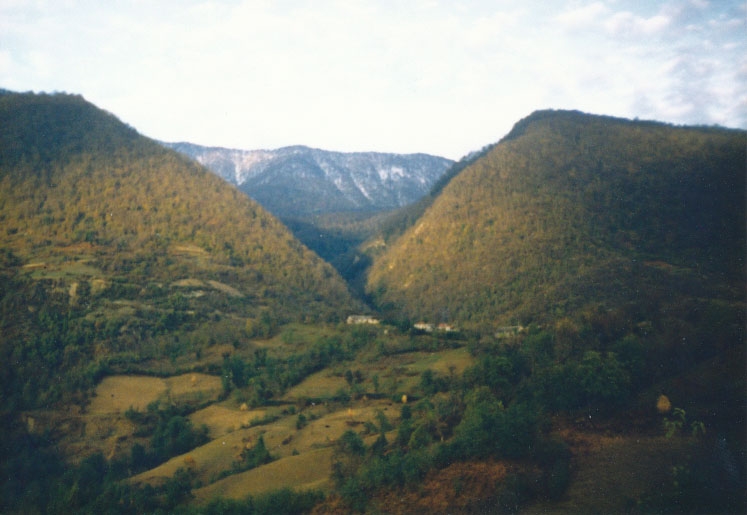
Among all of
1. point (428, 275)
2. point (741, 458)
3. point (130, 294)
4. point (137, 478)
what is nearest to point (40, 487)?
point (137, 478)

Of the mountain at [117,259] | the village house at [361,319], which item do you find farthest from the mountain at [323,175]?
the village house at [361,319]

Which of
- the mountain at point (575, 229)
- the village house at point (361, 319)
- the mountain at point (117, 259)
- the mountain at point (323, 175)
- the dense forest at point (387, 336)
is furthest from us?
the mountain at point (323, 175)

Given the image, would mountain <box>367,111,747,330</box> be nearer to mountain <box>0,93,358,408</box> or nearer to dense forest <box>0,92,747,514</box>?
dense forest <box>0,92,747,514</box>

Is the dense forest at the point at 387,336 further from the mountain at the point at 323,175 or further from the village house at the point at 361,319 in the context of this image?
the mountain at the point at 323,175

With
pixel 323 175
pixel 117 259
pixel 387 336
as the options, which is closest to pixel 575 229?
pixel 387 336

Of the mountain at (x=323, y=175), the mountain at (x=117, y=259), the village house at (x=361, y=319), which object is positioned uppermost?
the mountain at (x=323, y=175)

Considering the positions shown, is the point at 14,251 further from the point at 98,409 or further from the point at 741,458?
the point at 741,458

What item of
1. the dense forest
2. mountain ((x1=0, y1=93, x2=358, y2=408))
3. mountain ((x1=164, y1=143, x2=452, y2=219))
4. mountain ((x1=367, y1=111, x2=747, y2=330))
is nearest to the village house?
mountain ((x1=0, y1=93, x2=358, y2=408))
